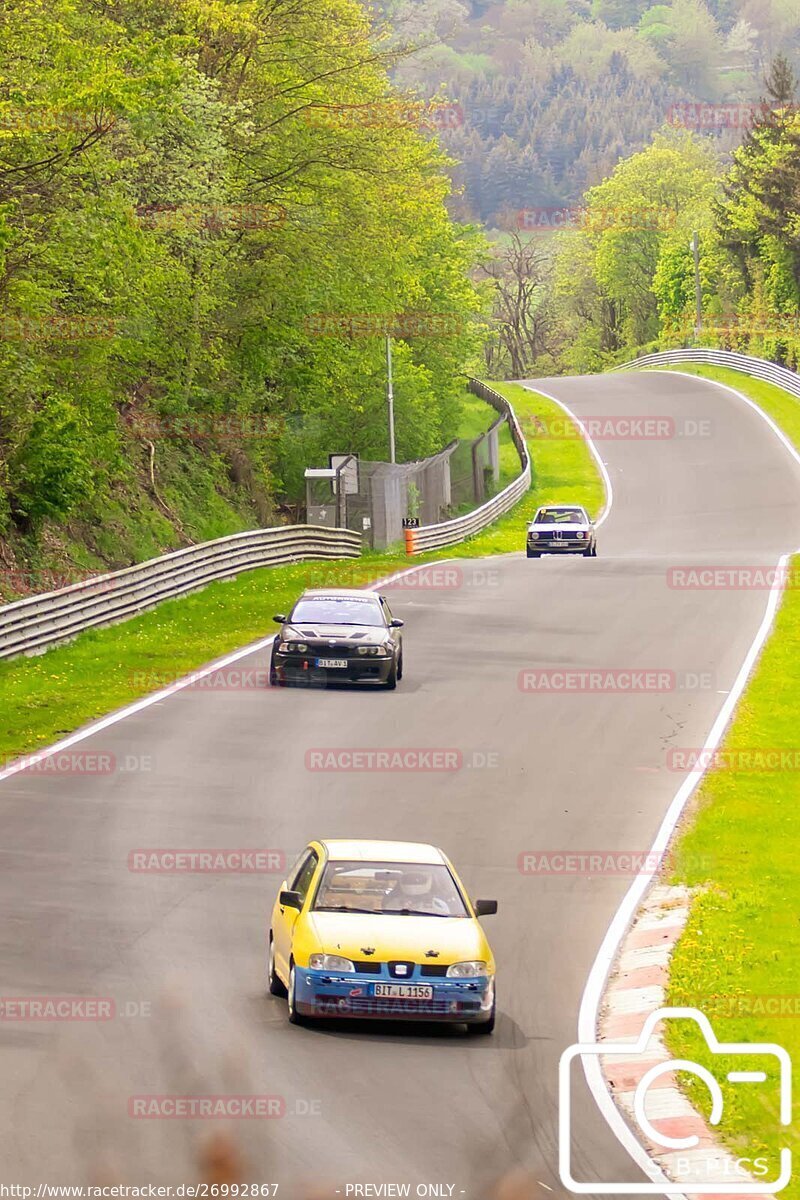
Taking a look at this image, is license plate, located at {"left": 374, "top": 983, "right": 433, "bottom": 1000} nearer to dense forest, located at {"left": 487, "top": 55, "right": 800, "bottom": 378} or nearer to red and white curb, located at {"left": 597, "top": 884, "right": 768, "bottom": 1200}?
red and white curb, located at {"left": 597, "top": 884, "right": 768, "bottom": 1200}

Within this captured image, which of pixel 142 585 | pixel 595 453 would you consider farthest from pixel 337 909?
pixel 595 453

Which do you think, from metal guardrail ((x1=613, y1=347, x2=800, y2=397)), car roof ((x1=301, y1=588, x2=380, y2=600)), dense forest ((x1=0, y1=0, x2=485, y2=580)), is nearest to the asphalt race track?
car roof ((x1=301, y1=588, x2=380, y2=600))

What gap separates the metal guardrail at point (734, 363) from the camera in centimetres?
9256

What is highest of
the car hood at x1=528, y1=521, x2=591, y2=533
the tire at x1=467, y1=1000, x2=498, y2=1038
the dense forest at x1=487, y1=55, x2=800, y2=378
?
the dense forest at x1=487, y1=55, x2=800, y2=378

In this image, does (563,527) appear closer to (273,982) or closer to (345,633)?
(345,633)

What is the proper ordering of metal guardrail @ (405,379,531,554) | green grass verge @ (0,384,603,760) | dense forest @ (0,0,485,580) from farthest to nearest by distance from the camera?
metal guardrail @ (405,379,531,554) → dense forest @ (0,0,485,580) → green grass verge @ (0,384,603,760)

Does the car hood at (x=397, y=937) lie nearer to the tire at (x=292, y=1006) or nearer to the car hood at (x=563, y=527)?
the tire at (x=292, y=1006)

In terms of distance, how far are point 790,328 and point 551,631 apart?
7810cm

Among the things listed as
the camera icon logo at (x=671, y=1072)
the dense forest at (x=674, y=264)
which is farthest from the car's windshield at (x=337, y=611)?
the dense forest at (x=674, y=264)

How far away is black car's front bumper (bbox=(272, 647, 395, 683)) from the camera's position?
2811 centimetres

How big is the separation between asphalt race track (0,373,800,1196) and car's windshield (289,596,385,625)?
4.10ft

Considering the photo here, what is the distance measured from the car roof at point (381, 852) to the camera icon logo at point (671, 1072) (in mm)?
2208

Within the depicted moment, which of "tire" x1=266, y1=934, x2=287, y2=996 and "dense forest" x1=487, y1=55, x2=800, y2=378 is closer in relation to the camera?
"tire" x1=266, y1=934, x2=287, y2=996

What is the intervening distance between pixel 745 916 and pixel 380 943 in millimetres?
5086
